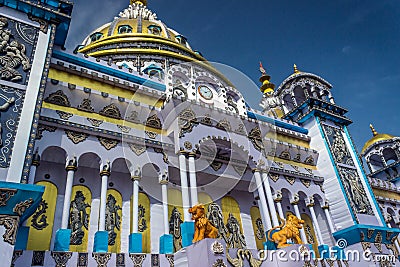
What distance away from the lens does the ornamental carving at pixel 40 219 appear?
32.5ft

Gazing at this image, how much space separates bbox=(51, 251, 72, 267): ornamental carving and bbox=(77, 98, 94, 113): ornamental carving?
17.5 feet

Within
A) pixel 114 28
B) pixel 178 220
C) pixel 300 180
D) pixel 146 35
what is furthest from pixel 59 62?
pixel 114 28

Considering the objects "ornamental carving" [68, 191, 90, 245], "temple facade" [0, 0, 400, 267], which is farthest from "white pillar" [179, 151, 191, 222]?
"ornamental carving" [68, 191, 90, 245]

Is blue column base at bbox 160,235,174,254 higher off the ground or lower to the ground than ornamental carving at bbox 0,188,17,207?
lower

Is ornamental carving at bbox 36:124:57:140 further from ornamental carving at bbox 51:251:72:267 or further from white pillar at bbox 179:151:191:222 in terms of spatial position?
white pillar at bbox 179:151:191:222

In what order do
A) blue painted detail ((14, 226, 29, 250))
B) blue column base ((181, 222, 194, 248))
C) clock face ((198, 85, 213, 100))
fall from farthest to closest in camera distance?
clock face ((198, 85, 213, 100)) < blue column base ((181, 222, 194, 248)) < blue painted detail ((14, 226, 29, 250))

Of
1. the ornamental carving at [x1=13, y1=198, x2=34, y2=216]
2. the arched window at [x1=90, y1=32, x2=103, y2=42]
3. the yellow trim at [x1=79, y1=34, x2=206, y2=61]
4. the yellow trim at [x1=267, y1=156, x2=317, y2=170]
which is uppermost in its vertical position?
the arched window at [x1=90, y1=32, x2=103, y2=42]

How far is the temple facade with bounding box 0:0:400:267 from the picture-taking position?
8.70 meters

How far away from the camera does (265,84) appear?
32.6 meters

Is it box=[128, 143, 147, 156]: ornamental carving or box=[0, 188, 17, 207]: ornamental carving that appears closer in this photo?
box=[0, 188, 17, 207]: ornamental carving

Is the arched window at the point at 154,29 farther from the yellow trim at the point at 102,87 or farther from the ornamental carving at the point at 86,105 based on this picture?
the ornamental carving at the point at 86,105

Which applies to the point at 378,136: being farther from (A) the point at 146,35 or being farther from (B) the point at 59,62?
(B) the point at 59,62

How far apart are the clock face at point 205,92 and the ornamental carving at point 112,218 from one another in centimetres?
584

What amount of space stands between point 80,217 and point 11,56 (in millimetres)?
5112
